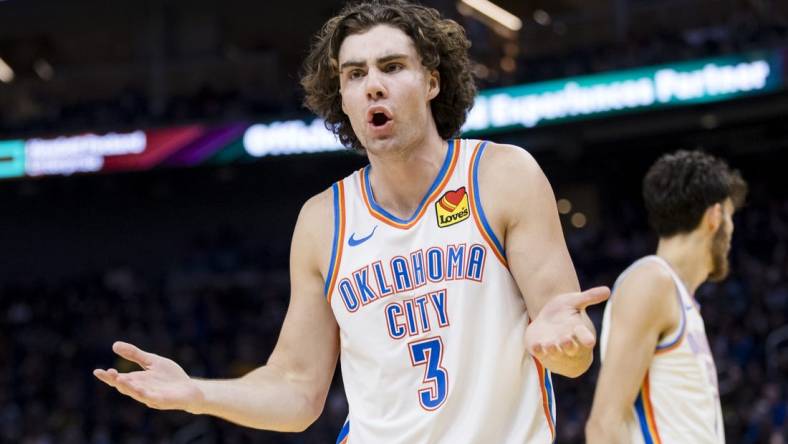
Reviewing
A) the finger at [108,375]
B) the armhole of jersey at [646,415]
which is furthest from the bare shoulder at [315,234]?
the armhole of jersey at [646,415]

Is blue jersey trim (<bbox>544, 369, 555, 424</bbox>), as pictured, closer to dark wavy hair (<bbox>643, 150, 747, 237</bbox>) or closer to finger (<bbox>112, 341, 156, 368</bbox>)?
finger (<bbox>112, 341, 156, 368</bbox>)

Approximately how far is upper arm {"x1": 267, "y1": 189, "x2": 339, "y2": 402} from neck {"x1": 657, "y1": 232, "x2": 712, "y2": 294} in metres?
1.64

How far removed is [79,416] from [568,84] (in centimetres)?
861

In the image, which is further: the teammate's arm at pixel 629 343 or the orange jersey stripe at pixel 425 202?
the teammate's arm at pixel 629 343

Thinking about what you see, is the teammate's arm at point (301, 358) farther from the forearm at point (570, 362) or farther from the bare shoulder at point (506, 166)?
the forearm at point (570, 362)

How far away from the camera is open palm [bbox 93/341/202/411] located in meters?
2.73

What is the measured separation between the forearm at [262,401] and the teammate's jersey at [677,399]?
1.32m

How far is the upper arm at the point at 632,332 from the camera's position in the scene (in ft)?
12.5

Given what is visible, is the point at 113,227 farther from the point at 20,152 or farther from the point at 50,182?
the point at 20,152

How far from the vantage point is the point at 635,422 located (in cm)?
394

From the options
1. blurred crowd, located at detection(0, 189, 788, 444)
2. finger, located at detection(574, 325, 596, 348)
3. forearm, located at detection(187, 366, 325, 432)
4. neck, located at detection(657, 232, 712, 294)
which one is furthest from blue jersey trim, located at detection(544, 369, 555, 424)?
blurred crowd, located at detection(0, 189, 788, 444)

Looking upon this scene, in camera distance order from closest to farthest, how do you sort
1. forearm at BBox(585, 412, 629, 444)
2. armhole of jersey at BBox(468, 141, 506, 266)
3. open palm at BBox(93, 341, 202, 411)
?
open palm at BBox(93, 341, 202, 411) < armhole of jersey at BBox(468, 141, 506, 266) < forearm at BBox(585, 412, 629, 444)

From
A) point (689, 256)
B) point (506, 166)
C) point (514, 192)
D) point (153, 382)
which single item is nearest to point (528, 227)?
point (514, 192)

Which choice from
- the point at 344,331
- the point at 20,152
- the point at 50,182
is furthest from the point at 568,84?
the point at 344,331
